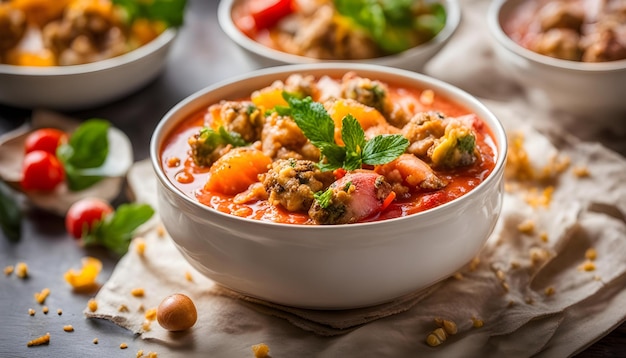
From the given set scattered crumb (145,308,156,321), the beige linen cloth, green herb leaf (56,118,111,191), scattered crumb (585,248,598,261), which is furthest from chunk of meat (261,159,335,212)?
green herb leaf (56,118,111,191)

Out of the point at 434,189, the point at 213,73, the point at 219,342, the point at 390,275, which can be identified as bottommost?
the point at 213,73

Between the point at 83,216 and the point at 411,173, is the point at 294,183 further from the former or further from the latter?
the point at 83,216

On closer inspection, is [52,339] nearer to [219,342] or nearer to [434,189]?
[219,342]

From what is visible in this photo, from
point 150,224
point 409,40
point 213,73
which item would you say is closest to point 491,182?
point 150,224

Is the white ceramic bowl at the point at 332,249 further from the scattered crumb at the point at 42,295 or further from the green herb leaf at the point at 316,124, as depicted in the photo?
the scattered crumb at the point at 42,295

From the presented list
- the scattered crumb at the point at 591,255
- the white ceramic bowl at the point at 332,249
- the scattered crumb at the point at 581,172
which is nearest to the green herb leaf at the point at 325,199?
the white ceramic bowl at the point at 332,249

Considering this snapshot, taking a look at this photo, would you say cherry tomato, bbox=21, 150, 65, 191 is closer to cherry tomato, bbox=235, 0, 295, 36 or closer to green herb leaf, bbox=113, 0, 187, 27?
green herb leaf, bbox=113, 0, 187, 27
